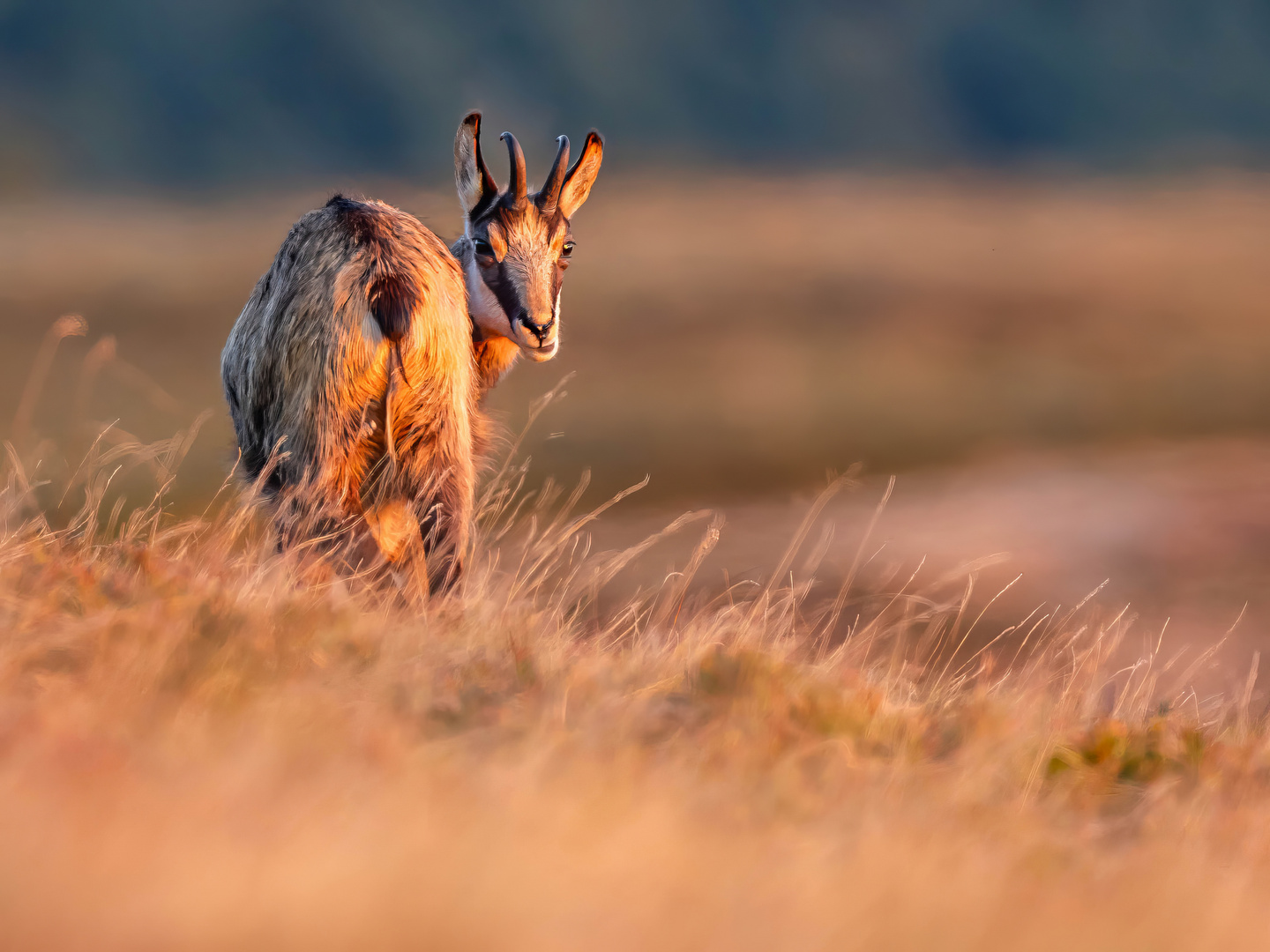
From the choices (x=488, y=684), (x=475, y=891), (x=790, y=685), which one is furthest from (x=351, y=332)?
(x=475, y=891)

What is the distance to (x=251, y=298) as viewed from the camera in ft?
27.2

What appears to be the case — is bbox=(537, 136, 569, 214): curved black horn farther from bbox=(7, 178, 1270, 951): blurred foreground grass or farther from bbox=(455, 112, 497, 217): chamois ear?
bbox=(7, 178, 1270, 951): blurred foreground grass

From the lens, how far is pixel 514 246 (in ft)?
29.1

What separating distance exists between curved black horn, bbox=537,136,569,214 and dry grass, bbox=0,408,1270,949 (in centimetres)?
321

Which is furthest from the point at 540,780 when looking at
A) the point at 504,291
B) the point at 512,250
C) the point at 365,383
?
the point at 512,250

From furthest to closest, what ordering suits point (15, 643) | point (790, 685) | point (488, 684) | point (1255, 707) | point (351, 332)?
1. point (1255, 707)
2. point (351, 332)
3. point (790, 685)
4. point (488, 684)
5. point (15, 643)

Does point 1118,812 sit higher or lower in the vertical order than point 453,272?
lower

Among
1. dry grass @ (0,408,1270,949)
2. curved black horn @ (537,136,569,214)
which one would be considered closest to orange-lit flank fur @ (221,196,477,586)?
dry grass @ (0,408,1270,949)

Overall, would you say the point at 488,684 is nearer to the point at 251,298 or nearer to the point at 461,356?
the point at 461,356

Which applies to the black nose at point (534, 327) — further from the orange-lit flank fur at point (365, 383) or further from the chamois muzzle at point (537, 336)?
the orange-lit flank fur at point (365, 383)

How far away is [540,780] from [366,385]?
12.2 feet

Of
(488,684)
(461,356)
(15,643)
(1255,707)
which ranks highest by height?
(461,356)

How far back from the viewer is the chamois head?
8.76 m

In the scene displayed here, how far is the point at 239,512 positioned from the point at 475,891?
155 inches
